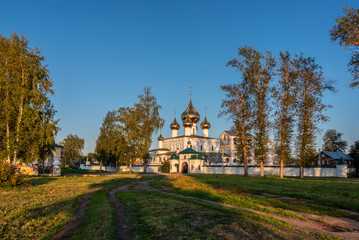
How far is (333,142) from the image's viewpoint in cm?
7606

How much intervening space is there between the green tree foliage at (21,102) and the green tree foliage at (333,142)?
73.3m

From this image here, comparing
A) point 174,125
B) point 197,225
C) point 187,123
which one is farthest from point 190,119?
point 197,225

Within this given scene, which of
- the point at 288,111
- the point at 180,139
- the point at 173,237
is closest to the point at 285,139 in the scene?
the point at 288,111

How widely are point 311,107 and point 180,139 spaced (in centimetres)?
4736

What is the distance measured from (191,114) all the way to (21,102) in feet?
184

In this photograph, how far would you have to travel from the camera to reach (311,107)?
29531 millimetres

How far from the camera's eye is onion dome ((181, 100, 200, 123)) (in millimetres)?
76375

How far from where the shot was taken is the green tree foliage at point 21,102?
72.7 ft

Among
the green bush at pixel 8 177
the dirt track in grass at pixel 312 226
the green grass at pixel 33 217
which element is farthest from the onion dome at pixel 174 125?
the dirt track in grass at pixel 312 226

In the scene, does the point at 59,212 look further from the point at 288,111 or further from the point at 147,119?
the point at 147,119

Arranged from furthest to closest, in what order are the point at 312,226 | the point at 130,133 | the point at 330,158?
1. the point at 330,158
2. the point at 130,133
3. the point at 312,226

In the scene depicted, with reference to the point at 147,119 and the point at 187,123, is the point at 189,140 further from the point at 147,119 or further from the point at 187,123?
the point at 147,119

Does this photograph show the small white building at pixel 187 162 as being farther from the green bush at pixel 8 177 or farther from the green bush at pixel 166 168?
the green bush at pixel 8 177

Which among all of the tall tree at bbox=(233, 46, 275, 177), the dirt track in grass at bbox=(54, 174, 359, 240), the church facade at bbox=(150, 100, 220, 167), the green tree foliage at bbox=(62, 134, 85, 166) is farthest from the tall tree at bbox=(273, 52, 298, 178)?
the green tree foliage at bbox=(62, 134, 85, 166)
